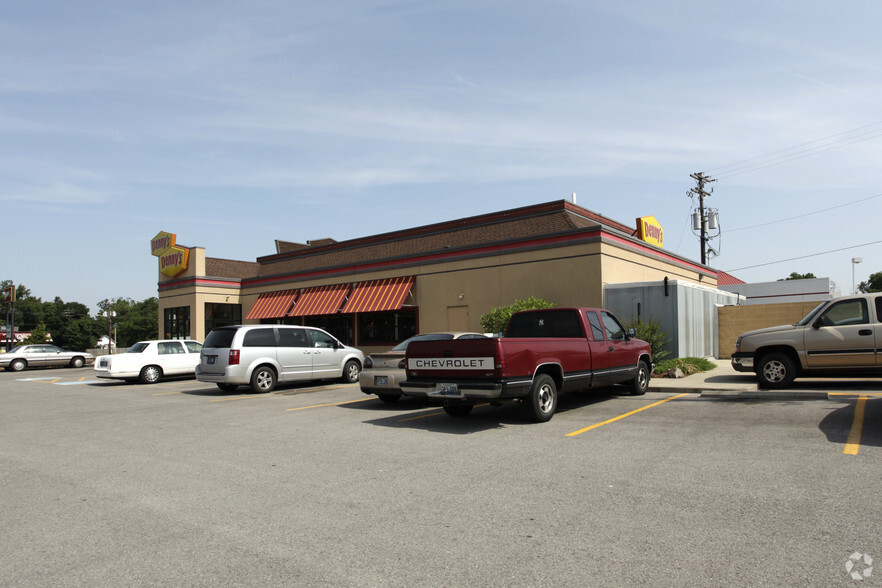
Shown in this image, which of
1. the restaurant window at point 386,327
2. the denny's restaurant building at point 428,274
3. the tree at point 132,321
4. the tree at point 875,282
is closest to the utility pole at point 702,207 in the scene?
the denny's restaurant building at point 428,274

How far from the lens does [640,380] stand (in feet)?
42.7

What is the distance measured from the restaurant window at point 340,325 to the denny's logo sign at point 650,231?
1329 centimetres

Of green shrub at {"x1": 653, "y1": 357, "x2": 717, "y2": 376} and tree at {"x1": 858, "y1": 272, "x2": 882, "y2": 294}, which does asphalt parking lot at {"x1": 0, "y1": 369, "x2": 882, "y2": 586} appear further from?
tree at {"x1": 858, "y1": 272, "x2": 882, "y2": 294}


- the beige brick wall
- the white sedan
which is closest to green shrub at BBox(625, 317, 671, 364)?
the beige brick wall

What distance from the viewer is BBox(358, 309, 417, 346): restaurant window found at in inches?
1017

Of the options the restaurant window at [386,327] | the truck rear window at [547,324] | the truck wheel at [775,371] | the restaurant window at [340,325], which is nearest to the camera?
the truck rear window at [547,324]

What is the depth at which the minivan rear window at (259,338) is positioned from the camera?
51.2 feet

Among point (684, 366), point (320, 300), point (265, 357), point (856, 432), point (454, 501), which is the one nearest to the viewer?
point (454, 501)

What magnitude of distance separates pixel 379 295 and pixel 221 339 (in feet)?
35.1

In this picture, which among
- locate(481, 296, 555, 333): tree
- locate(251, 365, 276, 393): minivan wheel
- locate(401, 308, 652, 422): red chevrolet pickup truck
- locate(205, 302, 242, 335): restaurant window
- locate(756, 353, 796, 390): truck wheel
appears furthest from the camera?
locate(205, 302, 242, 335): restaurant window

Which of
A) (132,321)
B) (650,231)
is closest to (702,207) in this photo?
(650,231)

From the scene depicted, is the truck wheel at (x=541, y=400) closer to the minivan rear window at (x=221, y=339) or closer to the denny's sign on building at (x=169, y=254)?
the minivan rear window at (x=221, y=339)

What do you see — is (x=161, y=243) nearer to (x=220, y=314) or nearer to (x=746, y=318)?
(x=220, y=314)

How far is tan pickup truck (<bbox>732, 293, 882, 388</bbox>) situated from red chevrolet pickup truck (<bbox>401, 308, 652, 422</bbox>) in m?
3.26
